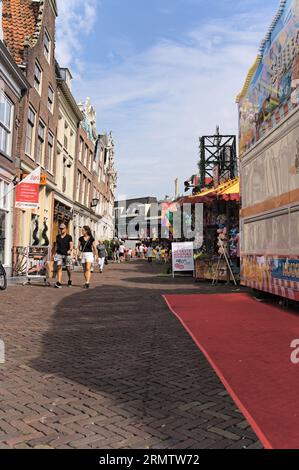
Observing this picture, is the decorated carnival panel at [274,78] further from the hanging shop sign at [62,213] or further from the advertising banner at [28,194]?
the hanging shop sign at [62,213]

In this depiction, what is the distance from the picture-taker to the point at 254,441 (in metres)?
2.58

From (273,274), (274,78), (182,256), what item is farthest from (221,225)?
(274,78)

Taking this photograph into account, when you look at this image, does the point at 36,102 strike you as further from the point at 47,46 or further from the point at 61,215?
the point at 61,215

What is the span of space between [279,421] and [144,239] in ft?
187

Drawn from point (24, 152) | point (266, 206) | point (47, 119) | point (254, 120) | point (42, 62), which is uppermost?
point (42, 62)

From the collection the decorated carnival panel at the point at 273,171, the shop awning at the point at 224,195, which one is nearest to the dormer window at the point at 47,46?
the shop awning at the point at 224,195

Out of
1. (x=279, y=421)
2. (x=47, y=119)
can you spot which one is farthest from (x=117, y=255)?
(x=279, y=421)

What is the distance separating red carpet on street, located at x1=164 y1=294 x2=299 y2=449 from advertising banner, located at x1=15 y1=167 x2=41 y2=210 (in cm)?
664

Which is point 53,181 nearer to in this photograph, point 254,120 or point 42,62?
point 42,62

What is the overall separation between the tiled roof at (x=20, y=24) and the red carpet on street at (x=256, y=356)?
14.2m

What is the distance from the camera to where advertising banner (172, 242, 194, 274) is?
56.6 feet

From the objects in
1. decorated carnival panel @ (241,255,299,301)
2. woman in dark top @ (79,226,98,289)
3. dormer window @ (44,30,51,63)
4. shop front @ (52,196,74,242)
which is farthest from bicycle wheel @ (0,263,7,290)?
dormer window @ (44,30,51,63)

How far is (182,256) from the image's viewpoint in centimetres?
1733

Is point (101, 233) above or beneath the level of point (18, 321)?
above
